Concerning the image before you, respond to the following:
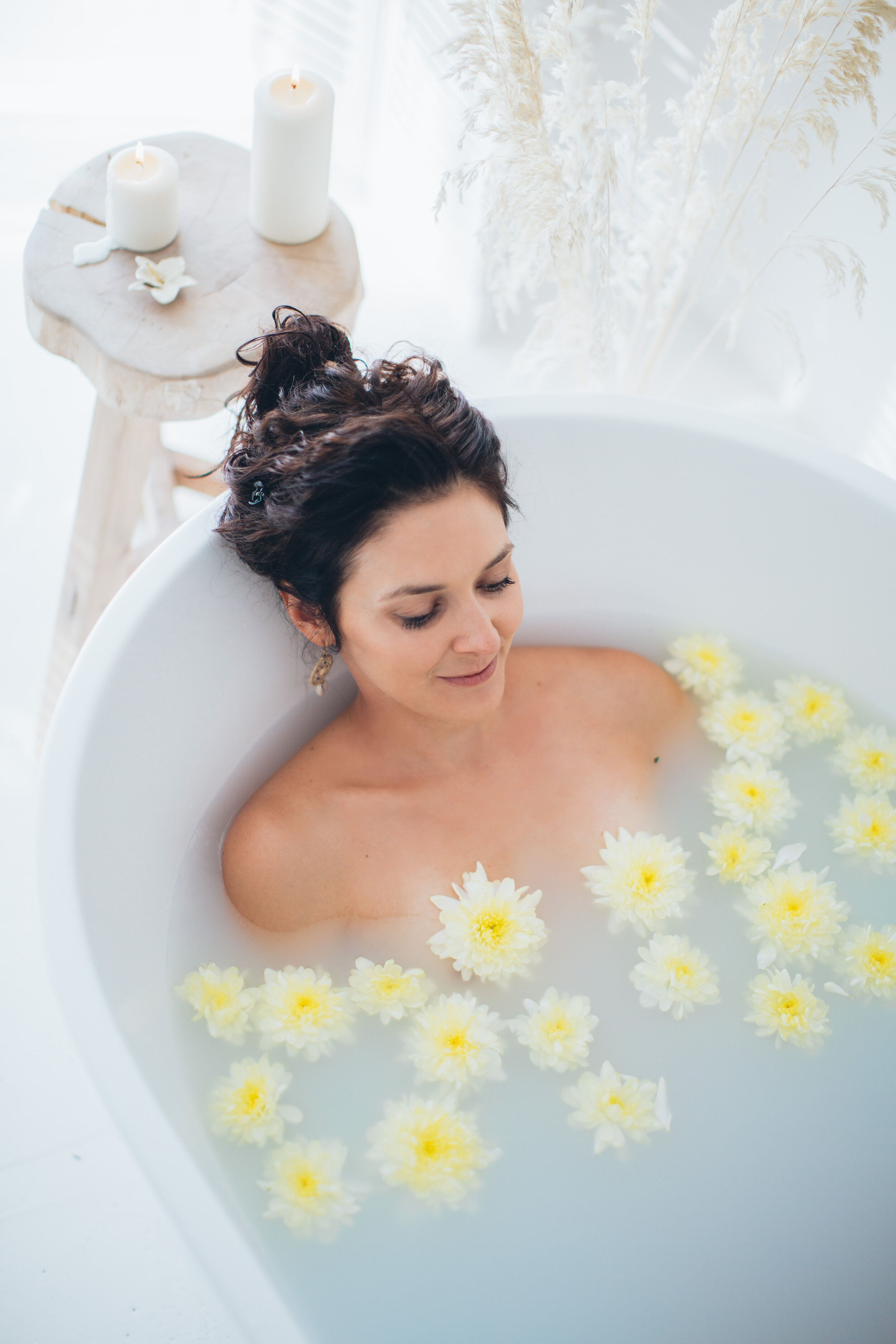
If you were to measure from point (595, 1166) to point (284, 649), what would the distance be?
2.38ft

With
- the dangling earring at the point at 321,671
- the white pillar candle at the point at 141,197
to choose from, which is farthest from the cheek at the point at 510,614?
the white pillar candle at the point at 141,197

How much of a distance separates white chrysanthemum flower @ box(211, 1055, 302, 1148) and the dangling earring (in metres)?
0.45

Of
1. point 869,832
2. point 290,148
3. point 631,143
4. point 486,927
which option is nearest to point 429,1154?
point 486,927

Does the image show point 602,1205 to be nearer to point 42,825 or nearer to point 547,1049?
point 547,1049

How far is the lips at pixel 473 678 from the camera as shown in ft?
3.97

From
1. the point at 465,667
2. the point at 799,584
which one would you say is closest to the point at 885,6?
the point at 799,584

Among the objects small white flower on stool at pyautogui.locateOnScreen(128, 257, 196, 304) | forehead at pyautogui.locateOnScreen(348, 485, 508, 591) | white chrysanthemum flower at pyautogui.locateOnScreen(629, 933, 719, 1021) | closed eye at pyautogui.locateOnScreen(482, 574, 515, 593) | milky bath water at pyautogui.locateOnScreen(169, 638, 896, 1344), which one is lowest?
milky bath water at pyautogui.locateOnScreen(169, 638, 896, 1344)

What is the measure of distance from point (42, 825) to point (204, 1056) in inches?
13.0

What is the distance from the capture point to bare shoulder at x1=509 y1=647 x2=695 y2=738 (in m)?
1.50

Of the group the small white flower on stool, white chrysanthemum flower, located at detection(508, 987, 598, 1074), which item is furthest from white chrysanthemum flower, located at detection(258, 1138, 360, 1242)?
the small white flower on stool

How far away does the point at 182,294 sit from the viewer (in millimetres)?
1412

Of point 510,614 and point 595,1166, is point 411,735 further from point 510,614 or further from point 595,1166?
point 595,1166

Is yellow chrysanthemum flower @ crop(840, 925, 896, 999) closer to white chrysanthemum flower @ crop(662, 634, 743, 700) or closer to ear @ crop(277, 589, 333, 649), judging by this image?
white chrysanthemum flower @ crop(662, 634, 743, 700)

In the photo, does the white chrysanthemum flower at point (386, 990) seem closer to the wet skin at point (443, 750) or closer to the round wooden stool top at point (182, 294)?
the wet skin at point (443, 750)
